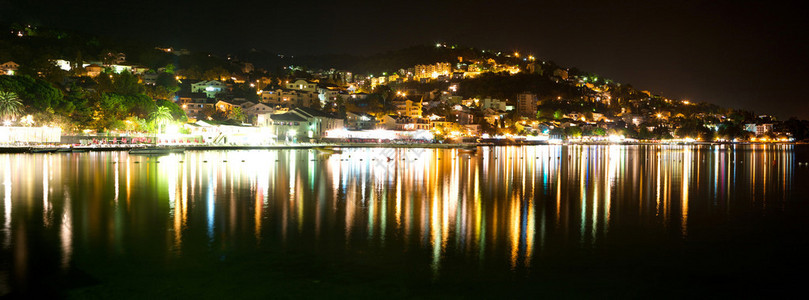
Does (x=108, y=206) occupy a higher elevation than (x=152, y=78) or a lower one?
lower

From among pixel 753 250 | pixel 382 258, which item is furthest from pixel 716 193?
pixel 382 258

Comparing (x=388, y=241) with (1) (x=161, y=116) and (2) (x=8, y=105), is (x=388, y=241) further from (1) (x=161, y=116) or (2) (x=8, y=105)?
A: (1) (x=161, y=116)

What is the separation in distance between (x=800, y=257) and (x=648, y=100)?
6795 inches

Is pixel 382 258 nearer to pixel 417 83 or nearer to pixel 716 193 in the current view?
pixel 716 193

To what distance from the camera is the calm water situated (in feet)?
22.5

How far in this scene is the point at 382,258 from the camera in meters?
8.08

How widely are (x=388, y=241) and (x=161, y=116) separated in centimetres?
4699

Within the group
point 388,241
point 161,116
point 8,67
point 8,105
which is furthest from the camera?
point 8,67

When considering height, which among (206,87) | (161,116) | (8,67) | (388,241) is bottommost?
(388,241)

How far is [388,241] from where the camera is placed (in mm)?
9195

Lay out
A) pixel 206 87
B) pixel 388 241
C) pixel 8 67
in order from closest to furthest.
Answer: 1. pixel 388 241
2. pixel 8 67
3. pixel 206 87

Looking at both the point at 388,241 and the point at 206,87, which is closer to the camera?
the point at 388,241

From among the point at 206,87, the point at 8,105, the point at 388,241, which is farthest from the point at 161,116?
the point at 388,241

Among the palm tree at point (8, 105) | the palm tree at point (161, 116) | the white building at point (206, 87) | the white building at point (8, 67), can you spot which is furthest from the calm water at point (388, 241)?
the white building at point (206, 87)
